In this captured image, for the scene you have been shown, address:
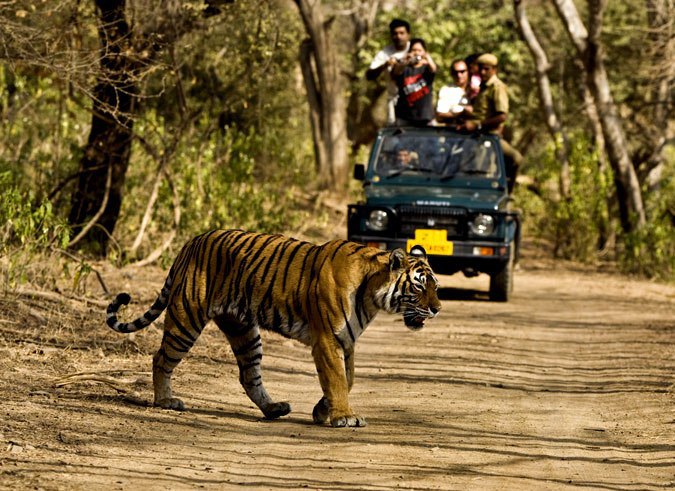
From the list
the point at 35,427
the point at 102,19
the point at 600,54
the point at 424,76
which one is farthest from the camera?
the point at 600,54

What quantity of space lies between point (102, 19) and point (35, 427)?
7687mm

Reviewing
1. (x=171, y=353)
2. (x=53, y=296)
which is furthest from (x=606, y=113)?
(x=171, y=353)

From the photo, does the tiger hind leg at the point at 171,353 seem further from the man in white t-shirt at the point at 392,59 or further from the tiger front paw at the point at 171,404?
the man in white t-shirt at the point at 392,59

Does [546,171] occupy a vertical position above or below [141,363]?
above

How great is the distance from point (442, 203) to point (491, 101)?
214 centimetres

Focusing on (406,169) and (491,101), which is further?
(491,101)

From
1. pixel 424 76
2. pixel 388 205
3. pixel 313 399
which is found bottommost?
pixel 313 399

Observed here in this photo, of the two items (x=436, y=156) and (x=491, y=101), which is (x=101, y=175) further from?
(x=491, y=101)

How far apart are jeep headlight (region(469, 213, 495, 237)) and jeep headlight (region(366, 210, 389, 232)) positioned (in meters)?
0.96

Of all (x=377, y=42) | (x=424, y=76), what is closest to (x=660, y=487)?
(x=424, y=76)

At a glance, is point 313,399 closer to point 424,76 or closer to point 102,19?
point 102,19

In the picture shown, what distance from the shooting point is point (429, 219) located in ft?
47.1

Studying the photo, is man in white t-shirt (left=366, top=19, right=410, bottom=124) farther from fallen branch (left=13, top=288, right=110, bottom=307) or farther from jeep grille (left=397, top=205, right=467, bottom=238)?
fallen branch (left=13, top=288, right=110, bottom=307)

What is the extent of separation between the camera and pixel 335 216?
78.5 ft
